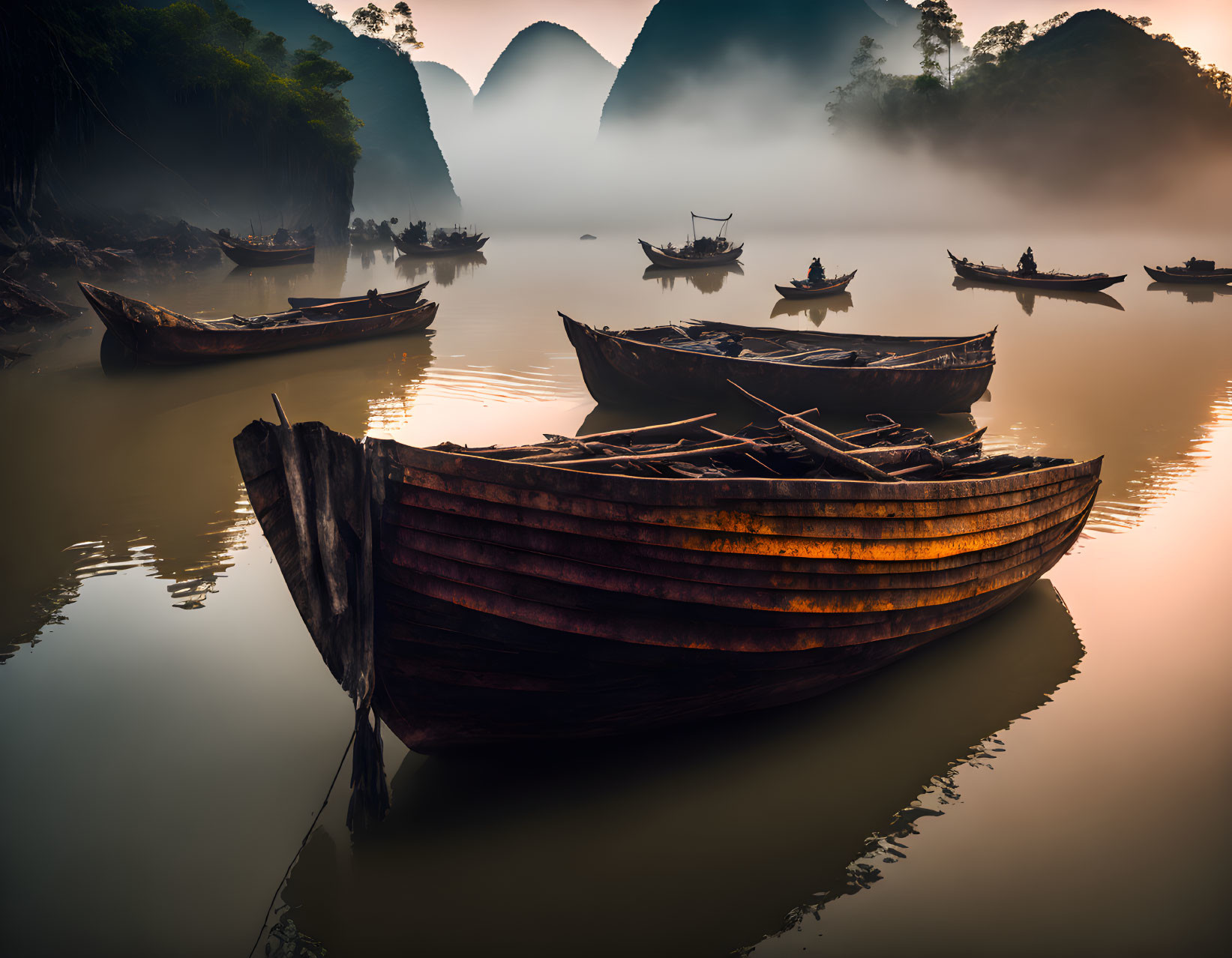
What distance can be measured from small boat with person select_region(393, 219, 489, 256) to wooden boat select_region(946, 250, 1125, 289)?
944 inches

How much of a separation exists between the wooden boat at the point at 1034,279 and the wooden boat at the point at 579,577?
918 inches

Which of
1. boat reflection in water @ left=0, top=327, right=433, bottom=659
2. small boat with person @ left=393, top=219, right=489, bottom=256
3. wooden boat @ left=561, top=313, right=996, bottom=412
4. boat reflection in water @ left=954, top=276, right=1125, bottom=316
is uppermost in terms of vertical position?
small boat with person @ left=393, top=219, right=489, bottom=256

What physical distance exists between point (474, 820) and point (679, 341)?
8651 millimetres

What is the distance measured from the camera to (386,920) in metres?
3.21

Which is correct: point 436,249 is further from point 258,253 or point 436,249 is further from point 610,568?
point 610,568

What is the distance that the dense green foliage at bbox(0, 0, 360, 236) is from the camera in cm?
2373

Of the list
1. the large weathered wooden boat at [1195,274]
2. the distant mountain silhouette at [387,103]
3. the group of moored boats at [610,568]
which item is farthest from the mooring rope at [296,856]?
the distant mountain silhouette at [387,103]

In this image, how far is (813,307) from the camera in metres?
21.6

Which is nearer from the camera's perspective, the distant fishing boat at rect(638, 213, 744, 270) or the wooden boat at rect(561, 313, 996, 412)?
the wooden boat at rect(561, 313, 996, 412)

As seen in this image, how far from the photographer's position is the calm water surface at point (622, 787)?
3219 mm

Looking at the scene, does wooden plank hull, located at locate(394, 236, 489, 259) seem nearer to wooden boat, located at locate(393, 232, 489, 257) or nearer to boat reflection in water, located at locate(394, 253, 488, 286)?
wooden boat, located at locate(393, 232, 489, 257)

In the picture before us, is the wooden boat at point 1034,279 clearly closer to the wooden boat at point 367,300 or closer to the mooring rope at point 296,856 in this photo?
the wooden boat at point 367,300

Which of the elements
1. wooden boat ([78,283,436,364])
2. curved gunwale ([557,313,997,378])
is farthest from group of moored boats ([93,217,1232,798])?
wooden boat ([78,283,436,364])

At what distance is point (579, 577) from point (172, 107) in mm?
44344
